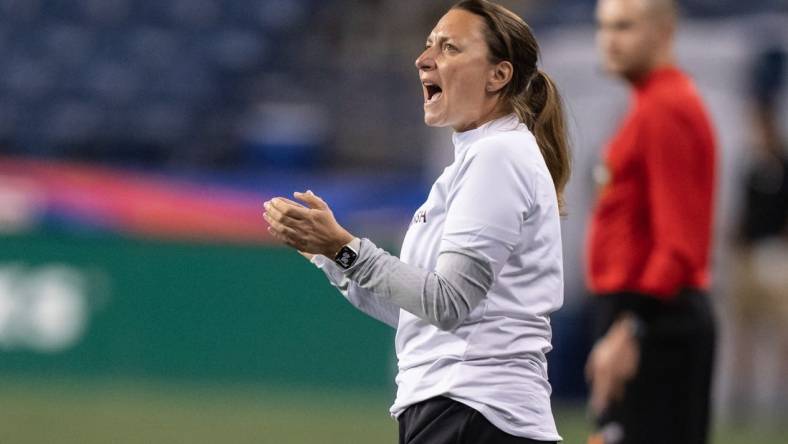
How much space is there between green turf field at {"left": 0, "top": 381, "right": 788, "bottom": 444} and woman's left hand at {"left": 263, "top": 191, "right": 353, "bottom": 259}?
520 centimetres

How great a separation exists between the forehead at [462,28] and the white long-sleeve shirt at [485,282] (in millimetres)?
201

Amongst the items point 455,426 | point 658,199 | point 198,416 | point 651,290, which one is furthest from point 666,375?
point 198,416

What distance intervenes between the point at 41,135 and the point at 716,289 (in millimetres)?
6688

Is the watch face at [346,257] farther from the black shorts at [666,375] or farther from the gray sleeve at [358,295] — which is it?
the black shorts at [666,375]

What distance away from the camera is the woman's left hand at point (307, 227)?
Answer: 120 inches

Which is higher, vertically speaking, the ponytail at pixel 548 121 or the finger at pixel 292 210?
the ponytail at pixel 548 121

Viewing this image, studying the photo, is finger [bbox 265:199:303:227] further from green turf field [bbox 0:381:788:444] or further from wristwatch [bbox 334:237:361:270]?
green turf field [bbox 0:381:788:444]

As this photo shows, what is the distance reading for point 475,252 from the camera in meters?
3.02

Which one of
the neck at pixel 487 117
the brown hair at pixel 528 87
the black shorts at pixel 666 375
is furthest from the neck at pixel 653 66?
the neck at pixel 487 117

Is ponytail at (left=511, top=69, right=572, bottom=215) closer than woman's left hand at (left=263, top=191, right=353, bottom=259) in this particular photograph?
No

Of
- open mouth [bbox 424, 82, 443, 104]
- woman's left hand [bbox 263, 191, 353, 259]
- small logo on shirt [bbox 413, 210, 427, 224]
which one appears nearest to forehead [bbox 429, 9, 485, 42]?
open mouth [bbox 424, 82, 443, 104]

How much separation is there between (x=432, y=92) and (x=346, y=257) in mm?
Answer: 478

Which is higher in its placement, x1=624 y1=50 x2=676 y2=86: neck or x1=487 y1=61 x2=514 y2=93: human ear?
x1=624 y1=50 x2=676 y2=86: neck

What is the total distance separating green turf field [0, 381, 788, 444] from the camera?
8.26 meters
